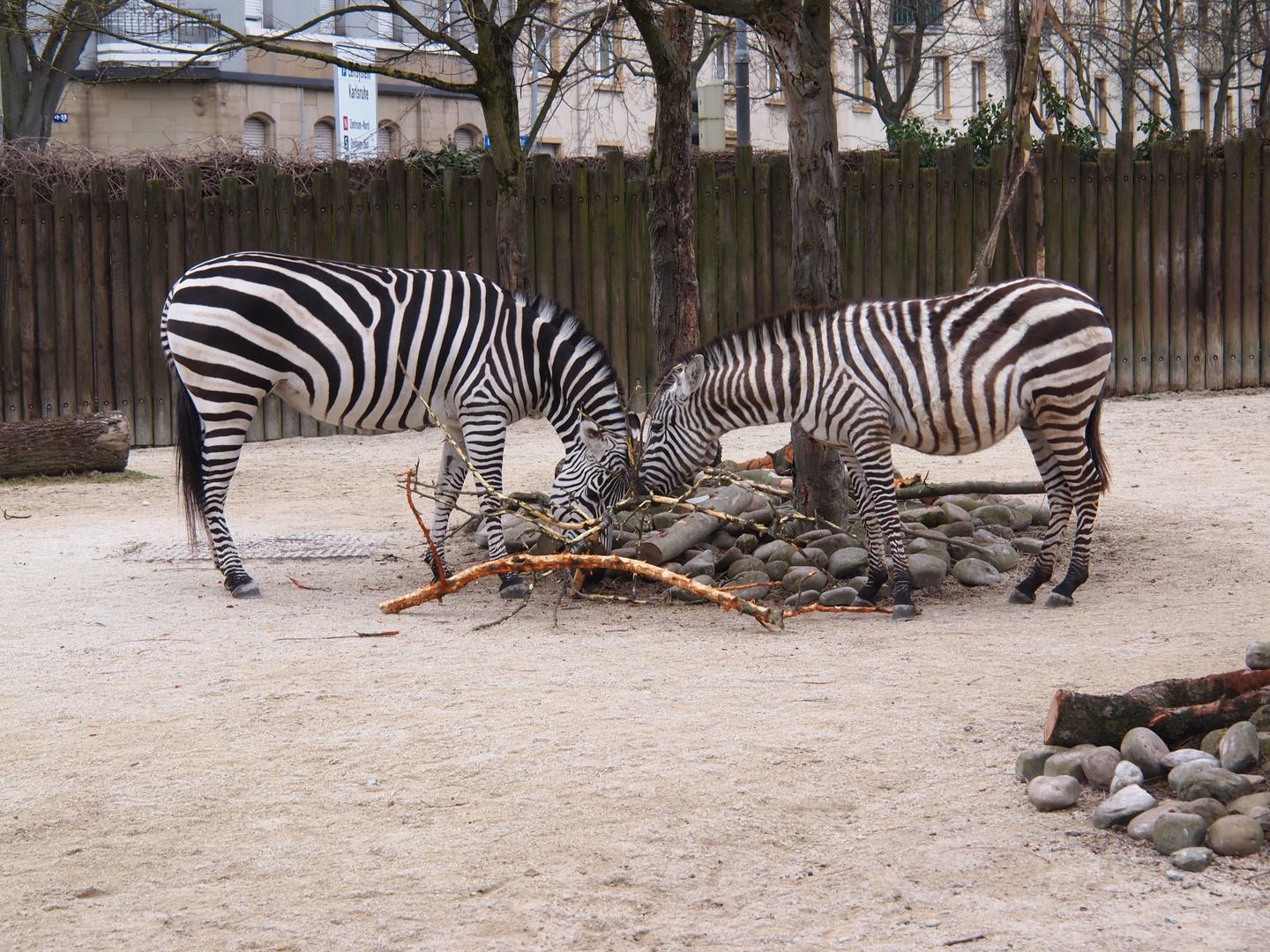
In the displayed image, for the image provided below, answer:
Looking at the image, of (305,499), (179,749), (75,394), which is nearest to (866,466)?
(179,749)

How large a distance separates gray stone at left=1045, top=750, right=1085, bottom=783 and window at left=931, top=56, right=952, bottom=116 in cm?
3371

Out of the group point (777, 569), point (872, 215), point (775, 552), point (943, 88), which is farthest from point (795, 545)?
point (943, 88)

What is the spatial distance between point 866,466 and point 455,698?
2364mm

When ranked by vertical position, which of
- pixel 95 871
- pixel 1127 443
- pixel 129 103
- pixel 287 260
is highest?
pixel 129 103

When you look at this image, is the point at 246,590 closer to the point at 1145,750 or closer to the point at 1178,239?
the point at 1145,750

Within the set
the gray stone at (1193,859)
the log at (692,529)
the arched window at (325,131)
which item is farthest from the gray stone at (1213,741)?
the arched window at (325,131)

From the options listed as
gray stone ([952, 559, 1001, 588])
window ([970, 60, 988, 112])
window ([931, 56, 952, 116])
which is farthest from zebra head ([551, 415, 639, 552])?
window ([970, 60, 988, 112])

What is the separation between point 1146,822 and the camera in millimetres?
3127

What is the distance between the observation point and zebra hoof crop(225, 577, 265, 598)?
21.4 ft

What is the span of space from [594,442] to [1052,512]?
2359mm

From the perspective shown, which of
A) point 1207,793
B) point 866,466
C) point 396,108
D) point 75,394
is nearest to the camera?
point 1207,793

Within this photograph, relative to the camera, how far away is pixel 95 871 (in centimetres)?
317

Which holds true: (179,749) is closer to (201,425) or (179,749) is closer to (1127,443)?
(201,425)

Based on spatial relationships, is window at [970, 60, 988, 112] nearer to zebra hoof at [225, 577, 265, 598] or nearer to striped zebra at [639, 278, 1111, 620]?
striped zebra at [639, 278, 1111, 620]
